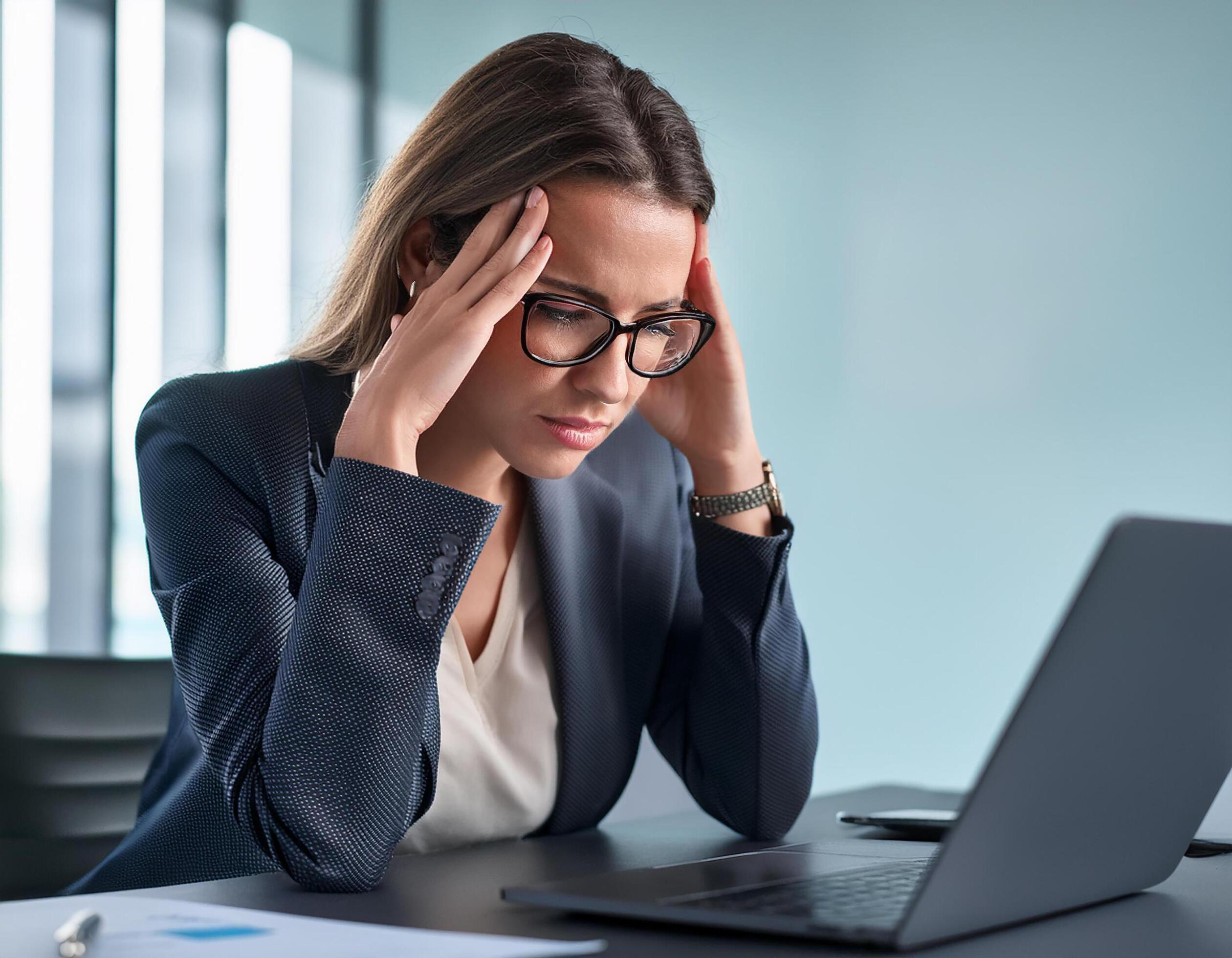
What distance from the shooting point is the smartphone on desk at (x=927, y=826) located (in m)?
0.99

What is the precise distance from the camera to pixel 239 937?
637 mm

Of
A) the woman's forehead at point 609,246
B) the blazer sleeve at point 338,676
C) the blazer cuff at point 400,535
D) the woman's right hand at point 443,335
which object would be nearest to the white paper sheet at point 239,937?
the blazer sleeve at point 338,676

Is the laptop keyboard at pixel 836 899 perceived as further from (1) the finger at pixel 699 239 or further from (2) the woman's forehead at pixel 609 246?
(1) the finger at pixel 699 239

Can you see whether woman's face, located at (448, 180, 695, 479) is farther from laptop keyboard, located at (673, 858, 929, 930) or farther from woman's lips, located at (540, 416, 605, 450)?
laptop keyboard, located at (673, 858, 929, 930)

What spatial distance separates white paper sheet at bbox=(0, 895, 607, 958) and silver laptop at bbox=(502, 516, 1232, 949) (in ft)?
0.29

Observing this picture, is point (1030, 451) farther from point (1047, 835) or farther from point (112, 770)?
point (1047, 835)

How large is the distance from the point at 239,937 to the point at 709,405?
0.85 metres

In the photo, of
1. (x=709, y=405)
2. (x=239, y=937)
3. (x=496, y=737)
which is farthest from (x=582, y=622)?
(x=239, y=937)

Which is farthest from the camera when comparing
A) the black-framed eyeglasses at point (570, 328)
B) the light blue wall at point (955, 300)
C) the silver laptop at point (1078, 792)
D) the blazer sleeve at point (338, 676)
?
the light blue wall at point (955, 300)

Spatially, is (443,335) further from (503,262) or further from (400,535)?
(400,535)

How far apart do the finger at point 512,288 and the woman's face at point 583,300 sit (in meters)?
0.02

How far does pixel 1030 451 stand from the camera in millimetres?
3369

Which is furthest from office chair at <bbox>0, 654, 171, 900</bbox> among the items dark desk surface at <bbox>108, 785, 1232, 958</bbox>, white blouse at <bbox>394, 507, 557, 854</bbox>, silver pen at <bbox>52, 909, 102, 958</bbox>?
silver pen at <bbox>52, 909, 102, 958</bbox>

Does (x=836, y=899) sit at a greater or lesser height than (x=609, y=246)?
lesser
